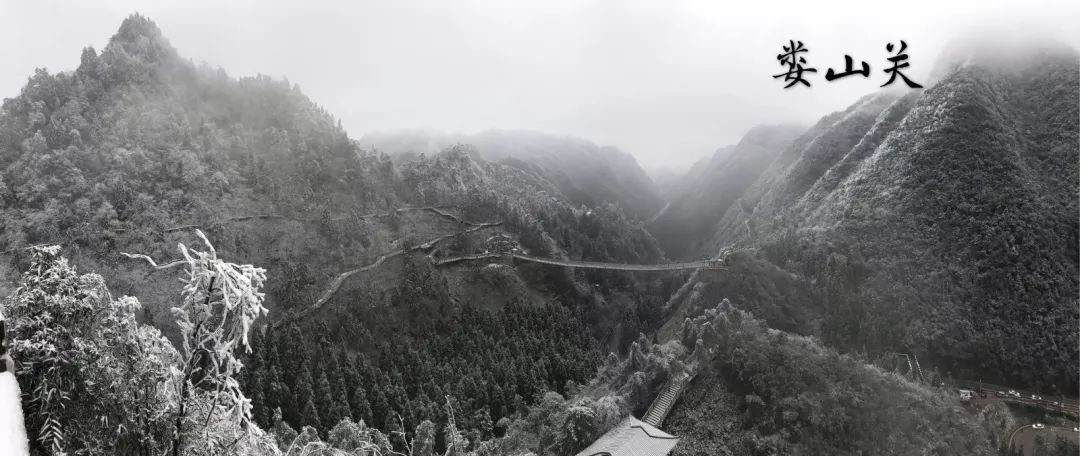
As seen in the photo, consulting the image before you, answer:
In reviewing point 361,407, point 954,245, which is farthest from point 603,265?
point 361,407

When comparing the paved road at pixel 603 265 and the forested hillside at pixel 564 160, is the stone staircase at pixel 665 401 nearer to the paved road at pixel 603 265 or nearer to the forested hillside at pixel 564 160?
the paved road at pixel 603 265

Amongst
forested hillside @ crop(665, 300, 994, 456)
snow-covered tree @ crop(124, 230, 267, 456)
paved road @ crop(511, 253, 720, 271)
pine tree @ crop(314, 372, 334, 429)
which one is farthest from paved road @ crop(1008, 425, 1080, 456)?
snow-covered tree @ crop(124, 230, 267, 456)

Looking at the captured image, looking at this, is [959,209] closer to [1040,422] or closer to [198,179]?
[1040,422]

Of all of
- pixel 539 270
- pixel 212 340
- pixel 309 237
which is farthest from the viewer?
pixel 539 270

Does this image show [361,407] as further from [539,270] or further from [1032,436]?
[1032,436]

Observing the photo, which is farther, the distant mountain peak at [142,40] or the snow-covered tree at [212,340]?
the distant mountain peak at [142,40]

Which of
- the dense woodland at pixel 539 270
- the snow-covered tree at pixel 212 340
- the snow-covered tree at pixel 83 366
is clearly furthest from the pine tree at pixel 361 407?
the snow-covered tree at pixel 83 366
